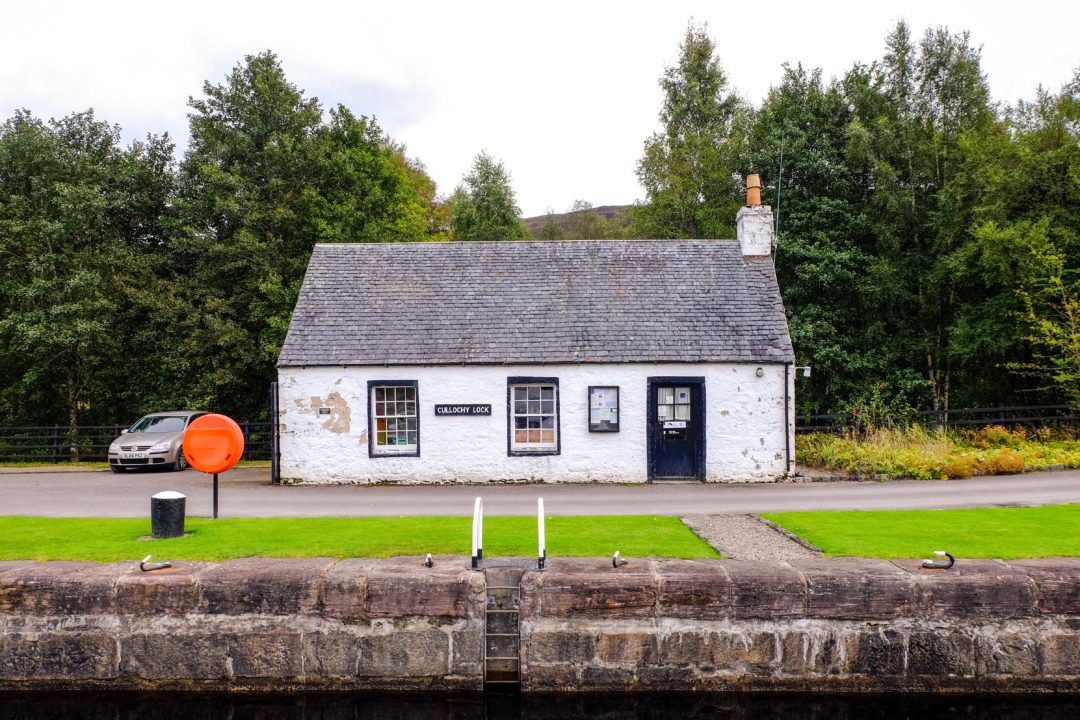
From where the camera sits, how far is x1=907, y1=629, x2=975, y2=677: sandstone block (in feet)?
22.8

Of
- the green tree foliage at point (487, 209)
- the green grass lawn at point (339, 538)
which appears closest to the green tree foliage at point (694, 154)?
the green tree foliage at point (487, 209)

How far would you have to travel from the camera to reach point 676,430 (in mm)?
16578

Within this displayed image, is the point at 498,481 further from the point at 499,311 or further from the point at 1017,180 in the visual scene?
the point at 1017,180

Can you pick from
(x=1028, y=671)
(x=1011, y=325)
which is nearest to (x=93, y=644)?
(x=1028, y=671)

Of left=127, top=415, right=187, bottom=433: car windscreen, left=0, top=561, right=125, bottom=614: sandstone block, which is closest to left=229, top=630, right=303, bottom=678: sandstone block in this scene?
left=0, top=561, right=125, bottom=614: sandstone block

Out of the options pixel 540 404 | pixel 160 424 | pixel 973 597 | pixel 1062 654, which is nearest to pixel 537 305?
pixel 540 404

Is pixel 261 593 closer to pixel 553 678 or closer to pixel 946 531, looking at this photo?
pixel 553 678

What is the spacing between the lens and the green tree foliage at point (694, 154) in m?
29.4

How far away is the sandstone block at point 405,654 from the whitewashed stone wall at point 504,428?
9448 millimetres

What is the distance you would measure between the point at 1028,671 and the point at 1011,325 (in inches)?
727

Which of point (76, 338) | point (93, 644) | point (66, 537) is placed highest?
point (76, 338)

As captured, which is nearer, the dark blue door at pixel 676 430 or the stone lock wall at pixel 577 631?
the stone lock wall at pixel 577 631

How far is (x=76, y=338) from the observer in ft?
76.9

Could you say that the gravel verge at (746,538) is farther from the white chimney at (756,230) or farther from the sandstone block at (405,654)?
the white chimney at (756,230)
